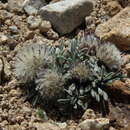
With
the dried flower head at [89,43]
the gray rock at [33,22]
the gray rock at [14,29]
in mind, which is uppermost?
the gray rock at [33,22]

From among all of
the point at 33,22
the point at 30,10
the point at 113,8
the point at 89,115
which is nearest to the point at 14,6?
Answer: the point at 30,10

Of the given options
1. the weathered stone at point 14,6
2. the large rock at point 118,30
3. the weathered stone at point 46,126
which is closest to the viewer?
the weathered stone at point 46,126

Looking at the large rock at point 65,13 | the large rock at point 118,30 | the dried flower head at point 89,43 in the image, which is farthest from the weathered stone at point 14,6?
the dried flower head at point 89,43

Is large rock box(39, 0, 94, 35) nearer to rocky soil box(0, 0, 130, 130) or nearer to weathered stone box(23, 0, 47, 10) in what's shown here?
rocky soil box(0, 0, 130, 130)

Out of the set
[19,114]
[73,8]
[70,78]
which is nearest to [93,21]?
[73,8]

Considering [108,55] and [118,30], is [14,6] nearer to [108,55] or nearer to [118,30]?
[118,30]

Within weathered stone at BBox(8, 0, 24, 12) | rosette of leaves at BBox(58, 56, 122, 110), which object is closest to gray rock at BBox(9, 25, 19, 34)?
weathered stone at BBox(8, 0, 24, 12)

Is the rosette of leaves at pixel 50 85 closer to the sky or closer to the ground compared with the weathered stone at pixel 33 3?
closer to the ground

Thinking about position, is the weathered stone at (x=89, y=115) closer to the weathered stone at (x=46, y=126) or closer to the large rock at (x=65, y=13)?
the weathered stone at (x=46, y=126)
